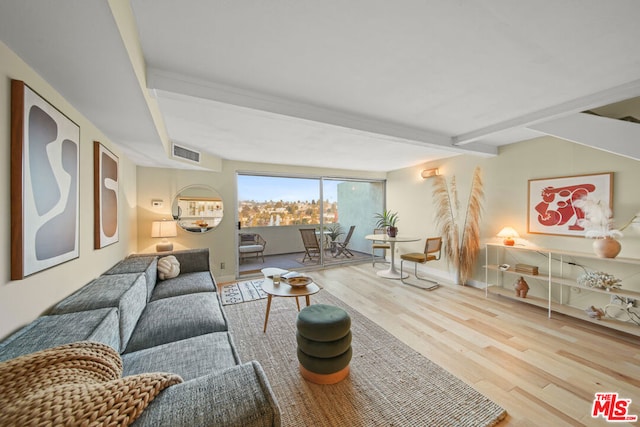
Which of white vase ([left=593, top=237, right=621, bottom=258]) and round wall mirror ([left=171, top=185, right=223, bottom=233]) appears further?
round wall mirror ([left=171, top=185, right=223, bottom=233])

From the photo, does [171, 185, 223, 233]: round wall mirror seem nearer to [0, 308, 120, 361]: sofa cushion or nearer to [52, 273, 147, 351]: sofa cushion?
[52, 273, 147, 351]: sofa cushion

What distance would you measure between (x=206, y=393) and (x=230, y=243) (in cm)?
397

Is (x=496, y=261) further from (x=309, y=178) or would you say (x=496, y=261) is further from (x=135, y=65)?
(x=135, y=65)

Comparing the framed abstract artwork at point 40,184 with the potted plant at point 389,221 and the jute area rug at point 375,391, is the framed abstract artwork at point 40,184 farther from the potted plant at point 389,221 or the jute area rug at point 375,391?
the potted plant at point 389,221

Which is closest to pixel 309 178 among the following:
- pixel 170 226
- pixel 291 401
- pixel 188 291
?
pixel 170 226

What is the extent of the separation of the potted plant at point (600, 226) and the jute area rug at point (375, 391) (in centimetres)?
224

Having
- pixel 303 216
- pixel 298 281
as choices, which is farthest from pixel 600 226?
pixel 303 216

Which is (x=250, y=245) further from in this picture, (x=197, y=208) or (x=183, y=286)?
(x=183, y=286)

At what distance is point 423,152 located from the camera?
410 cm

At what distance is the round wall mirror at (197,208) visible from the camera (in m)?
4.12

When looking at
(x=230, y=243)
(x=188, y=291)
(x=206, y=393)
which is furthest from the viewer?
(x=230, y=243)

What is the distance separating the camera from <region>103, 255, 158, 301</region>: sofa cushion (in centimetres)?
243

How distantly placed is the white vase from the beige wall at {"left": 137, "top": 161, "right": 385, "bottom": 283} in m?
4.60
